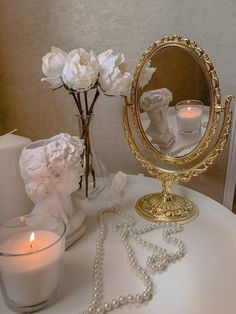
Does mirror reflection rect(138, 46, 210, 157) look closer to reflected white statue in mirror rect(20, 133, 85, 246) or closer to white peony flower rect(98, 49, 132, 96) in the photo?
white peony flower rect(98, 49, 132, 96)

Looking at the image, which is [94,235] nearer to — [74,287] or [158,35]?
[74,287]

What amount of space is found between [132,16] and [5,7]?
362 mm

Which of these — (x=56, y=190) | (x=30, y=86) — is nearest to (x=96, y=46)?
(x=30, y=86)

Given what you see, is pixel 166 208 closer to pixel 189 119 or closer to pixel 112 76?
pixel 189 119

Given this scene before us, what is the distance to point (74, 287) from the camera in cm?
52

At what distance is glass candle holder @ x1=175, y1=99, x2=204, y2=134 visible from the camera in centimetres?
69

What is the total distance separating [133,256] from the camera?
0.60 m

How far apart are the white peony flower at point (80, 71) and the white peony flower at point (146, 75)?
118mm

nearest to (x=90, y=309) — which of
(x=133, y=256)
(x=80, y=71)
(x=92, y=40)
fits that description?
(x=133, y=256)

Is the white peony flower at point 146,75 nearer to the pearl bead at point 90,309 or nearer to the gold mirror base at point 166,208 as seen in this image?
the gold mirror base at point 166,208

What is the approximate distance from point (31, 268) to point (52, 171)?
0.16 metres

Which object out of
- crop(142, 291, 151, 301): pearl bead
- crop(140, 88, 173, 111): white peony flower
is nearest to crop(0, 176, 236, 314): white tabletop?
crop(142, 291, 151, 301): pearl bead

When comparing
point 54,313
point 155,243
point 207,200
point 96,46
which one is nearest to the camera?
point 54,313

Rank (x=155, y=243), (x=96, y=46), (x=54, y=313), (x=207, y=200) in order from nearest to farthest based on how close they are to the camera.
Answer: (x=54, y=313), (x=155, y=243), (x=207, y=200), (x=96, y=46)
